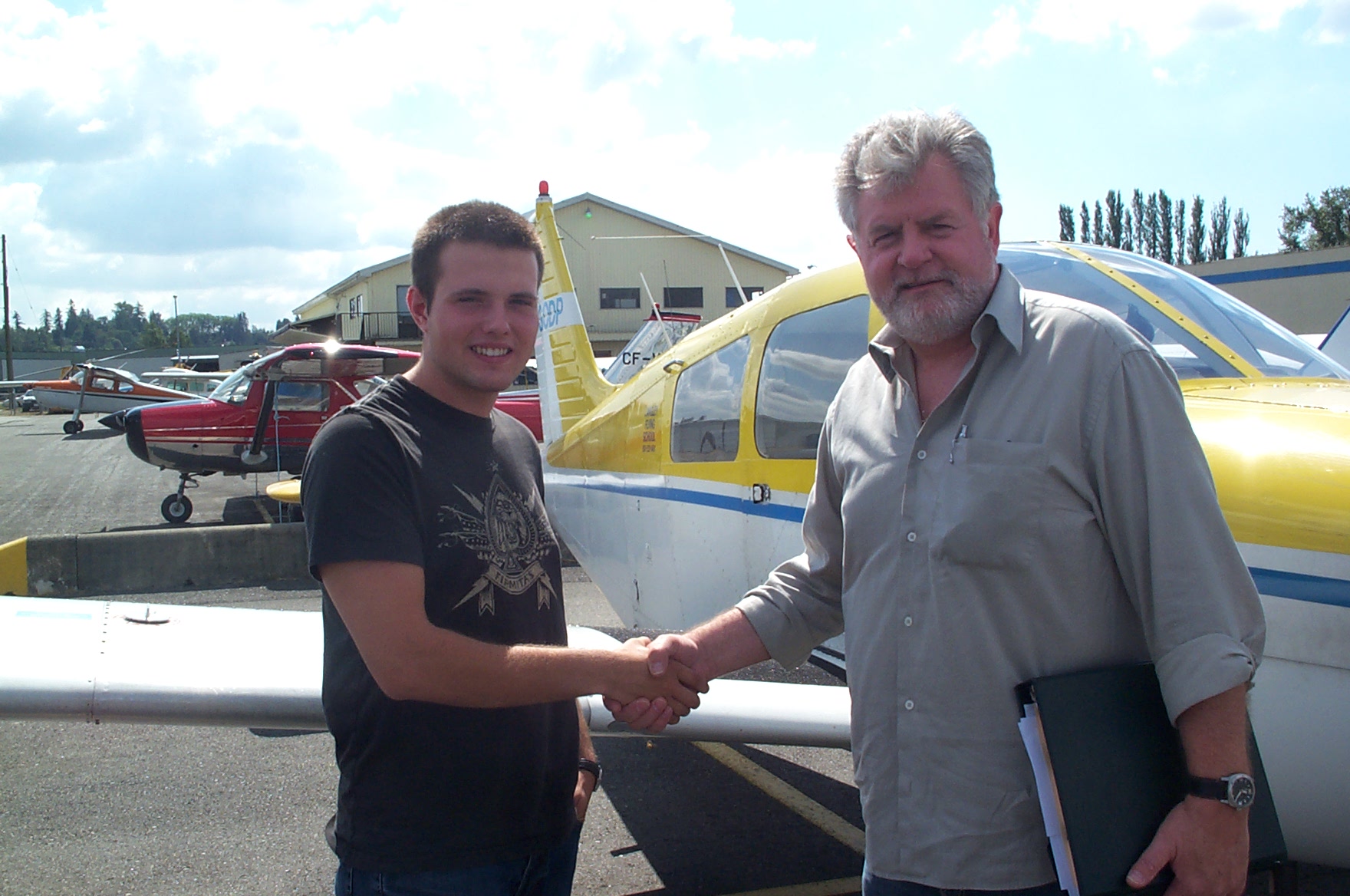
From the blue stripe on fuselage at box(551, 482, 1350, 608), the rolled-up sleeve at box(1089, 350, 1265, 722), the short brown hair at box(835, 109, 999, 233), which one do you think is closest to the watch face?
the rolled-up sleeve at box(1089, 350, 1265, 722)

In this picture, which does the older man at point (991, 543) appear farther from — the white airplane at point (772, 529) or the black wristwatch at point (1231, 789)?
the white airplane at point (772, 529)

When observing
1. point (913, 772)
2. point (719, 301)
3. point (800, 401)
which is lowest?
point (913, 772)

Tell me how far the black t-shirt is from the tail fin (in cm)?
450

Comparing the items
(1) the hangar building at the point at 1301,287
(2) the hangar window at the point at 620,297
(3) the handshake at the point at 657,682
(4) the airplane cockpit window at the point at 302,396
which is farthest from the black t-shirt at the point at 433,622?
(2) the hangar window at the point at 620,297

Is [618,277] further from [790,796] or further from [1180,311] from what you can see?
[1180,311]

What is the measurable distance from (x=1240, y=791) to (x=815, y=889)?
2391 millimetres

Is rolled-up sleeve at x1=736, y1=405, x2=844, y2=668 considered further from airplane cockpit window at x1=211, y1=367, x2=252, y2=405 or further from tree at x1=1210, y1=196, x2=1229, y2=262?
tree at x1=1210, y1=196, x2=1229, y2=262

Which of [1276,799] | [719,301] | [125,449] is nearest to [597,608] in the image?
[1276,799]

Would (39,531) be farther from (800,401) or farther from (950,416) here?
(950,416)

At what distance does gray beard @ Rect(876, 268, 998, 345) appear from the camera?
62.0 inches

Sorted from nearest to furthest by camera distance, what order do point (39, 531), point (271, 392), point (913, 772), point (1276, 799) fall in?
point (913, 772), point (1276, 799), point (39, 531), point (271, 392)

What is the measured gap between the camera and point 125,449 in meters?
24.0

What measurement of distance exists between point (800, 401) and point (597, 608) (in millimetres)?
4816

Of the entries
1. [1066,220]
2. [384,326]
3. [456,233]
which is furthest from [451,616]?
[1066,220]
